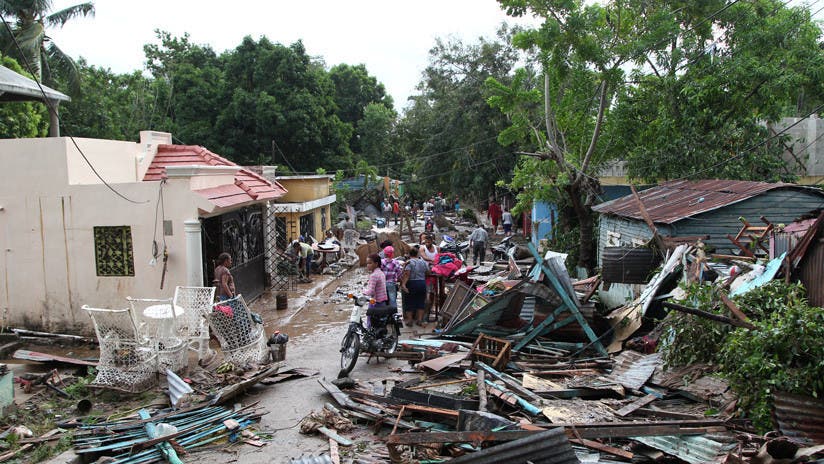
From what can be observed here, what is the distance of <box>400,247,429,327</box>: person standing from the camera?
11703 mm

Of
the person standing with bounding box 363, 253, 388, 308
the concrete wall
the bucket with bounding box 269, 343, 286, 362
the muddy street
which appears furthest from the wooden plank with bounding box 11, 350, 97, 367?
the concrete wall

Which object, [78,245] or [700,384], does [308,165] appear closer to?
[78,245]

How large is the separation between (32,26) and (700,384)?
93.7 ft

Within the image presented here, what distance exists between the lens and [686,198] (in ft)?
40.6

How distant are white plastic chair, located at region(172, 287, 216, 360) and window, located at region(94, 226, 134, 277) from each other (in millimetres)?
2602

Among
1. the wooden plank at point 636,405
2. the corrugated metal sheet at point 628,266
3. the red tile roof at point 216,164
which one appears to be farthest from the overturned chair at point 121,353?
the corrugated metal sheet at point 628,266

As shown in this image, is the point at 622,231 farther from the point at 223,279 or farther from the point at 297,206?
the point at 297,206

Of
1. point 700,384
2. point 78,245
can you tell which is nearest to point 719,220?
point 700,384

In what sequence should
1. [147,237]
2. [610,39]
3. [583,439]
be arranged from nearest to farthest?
1. [583,439]
2. [147,237]
3. [610,39]

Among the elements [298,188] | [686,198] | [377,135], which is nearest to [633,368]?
[686,198]

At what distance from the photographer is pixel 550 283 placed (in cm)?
920

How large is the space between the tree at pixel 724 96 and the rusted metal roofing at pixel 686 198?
2278 mm

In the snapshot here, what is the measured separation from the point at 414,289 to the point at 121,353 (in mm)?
5432

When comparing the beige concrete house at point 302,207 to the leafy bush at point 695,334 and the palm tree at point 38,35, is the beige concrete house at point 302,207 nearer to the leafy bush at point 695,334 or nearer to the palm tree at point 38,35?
the palm tree at point 38,35
